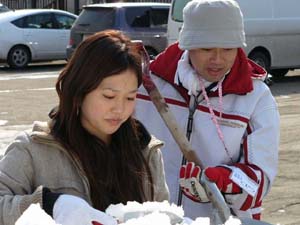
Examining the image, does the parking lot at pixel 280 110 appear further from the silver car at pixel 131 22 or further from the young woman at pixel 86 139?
the young woman at pixel 86 139

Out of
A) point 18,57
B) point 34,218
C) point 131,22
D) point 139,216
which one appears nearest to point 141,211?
point 139,216

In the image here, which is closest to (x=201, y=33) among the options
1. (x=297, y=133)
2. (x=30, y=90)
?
(x=297, y=133)

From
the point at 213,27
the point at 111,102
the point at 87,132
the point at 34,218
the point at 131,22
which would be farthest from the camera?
the point at 131,22

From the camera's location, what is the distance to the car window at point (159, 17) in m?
18.1

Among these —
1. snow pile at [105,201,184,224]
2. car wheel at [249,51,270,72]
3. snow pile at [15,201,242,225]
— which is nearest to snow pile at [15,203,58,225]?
snow pile at [15,201,242,225]

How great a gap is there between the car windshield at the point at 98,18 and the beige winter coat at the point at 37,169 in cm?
1497

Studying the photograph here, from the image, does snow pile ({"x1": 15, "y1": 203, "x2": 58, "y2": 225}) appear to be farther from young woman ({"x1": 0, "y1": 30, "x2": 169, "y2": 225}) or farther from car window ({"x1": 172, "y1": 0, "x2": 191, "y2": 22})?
car window ({"x1": 172, "y1": 0, "x2": 191, "y2": 22})

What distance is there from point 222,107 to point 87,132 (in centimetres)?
92

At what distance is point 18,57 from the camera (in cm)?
2009

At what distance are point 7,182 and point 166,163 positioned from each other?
3.78ft

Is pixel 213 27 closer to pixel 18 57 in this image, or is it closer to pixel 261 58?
pixel 261 58

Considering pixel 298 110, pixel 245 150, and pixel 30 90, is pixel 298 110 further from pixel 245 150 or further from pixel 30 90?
pixel 245 150

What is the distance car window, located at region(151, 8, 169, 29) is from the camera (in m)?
18.1

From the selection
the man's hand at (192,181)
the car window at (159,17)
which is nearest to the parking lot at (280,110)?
the car window at (159,17)
